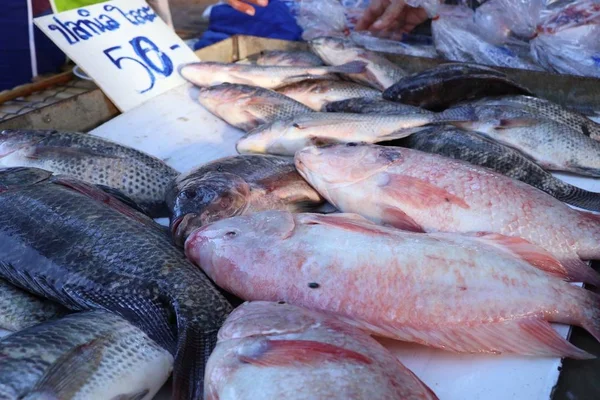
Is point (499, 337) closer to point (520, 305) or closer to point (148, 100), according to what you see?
point (520, 305)

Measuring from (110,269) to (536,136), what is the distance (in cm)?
209

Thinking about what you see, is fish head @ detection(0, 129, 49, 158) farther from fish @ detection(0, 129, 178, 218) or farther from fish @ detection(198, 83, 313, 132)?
fish @ detection(198, 83, 313, 132)

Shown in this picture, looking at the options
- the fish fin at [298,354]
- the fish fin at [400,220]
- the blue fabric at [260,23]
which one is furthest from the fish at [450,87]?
the blue fabric at [260,23]

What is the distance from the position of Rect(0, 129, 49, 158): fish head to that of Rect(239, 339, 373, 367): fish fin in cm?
181

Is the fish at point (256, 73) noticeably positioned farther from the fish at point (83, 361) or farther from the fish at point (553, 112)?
the fish at point (83, 361)

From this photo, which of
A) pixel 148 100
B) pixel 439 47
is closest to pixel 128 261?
pixel 148 100

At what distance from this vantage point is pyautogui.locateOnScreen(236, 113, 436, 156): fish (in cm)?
266

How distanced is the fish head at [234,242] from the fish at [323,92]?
1896 mm

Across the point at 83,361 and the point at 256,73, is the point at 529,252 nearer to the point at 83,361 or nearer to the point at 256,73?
the point at 83,361

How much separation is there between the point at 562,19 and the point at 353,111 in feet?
6.60

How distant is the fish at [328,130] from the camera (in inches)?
105

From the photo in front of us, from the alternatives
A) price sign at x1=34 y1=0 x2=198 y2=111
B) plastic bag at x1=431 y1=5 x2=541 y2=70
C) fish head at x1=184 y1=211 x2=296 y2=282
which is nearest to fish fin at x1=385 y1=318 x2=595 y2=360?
fish head at x1=184 y1=211 x2=296 y2=282

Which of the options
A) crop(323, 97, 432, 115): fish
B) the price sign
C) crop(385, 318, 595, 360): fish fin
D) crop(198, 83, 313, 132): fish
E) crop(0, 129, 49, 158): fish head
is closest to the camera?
crop(385, 318, 595, 360): fish fin

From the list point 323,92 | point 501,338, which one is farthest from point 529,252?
point 323,92
